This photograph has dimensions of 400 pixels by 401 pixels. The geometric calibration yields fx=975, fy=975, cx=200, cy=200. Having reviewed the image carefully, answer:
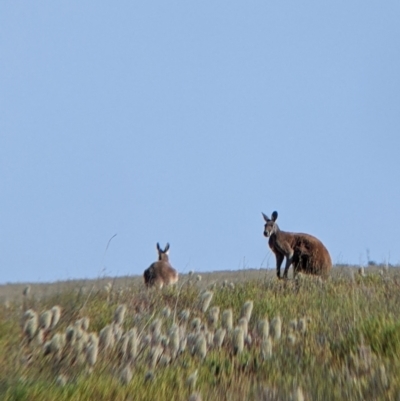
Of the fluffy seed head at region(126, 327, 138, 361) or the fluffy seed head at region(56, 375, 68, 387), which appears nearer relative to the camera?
the fluffy seed head at region(56, 375, 68, 387)

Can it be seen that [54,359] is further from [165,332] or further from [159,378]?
[165,332]

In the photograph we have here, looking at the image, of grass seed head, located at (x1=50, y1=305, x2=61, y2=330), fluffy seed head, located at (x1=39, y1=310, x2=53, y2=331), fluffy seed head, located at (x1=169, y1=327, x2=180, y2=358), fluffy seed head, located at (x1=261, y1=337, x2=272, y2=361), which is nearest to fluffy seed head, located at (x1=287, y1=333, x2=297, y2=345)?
fluffy seed head, located at (x1=261, y1=337, x2=272, y2=361)

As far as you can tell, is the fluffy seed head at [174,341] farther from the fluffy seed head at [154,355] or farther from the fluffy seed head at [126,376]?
the fluffy seed head at [126,376]

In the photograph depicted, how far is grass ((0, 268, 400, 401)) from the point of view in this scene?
16.4 ft

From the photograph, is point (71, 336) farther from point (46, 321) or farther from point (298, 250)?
point (298, 250)

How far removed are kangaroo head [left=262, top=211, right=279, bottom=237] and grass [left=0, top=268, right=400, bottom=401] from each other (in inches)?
402

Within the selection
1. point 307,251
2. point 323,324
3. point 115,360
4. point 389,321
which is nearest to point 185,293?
point 323,324

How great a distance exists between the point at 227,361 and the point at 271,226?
12937mm

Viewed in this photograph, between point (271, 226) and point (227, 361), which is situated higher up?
point (271, 226)

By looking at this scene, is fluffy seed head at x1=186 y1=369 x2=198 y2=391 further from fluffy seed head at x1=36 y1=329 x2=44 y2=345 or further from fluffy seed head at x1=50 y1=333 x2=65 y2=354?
fluffy seed head at x1=36 y1=329 x2=44 y2=345

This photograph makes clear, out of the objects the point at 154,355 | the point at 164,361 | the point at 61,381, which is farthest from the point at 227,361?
the point at 61,381

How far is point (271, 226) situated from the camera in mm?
19172

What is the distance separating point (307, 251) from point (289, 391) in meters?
12.7

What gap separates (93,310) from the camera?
788 cm
